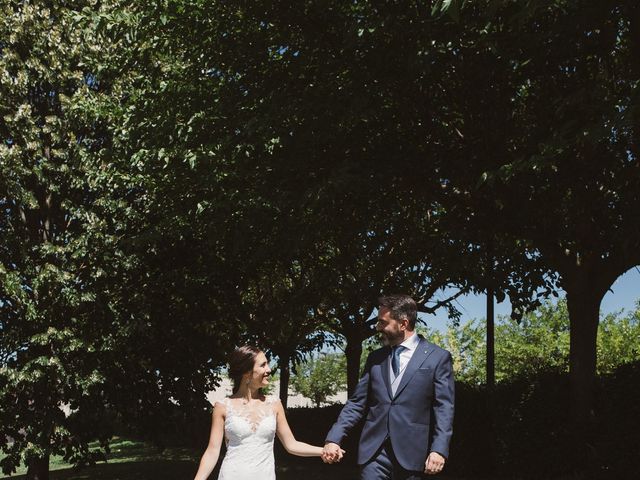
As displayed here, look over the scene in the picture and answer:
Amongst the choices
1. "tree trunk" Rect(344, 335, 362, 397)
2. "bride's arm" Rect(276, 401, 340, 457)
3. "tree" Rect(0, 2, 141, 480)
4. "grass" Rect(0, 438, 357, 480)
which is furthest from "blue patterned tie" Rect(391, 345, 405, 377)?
"tree trunk" Rect(344, 335, 362, 397)

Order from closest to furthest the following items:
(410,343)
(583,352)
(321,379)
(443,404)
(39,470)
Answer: (443,404), (410,343), (583,352), (39,470), (321,379)

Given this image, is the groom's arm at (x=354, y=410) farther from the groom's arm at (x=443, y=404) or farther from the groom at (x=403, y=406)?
the groom's arm at (x=443, y=404)

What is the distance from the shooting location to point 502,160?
12.7m

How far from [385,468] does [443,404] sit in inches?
30.3

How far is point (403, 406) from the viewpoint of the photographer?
243 inches

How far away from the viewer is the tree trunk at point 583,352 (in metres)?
13.3

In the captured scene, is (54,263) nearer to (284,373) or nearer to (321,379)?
(284,373)

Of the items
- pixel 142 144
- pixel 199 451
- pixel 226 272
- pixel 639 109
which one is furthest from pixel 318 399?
pixel 639 109

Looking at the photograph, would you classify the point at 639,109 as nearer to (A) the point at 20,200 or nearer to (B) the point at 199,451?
(A) the point at 20,200

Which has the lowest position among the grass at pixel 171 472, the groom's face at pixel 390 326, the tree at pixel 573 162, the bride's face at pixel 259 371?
the grass at pixel 171 472

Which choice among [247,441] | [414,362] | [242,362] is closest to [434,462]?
[414,362]

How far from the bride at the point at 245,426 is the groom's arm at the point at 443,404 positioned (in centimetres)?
105

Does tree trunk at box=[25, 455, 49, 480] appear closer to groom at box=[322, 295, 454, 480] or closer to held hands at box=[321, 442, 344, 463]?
held hands at box=[321, 442, 344, 463]

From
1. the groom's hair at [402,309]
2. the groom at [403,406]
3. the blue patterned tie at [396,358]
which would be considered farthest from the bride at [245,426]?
the groom's hair at [402,309]
